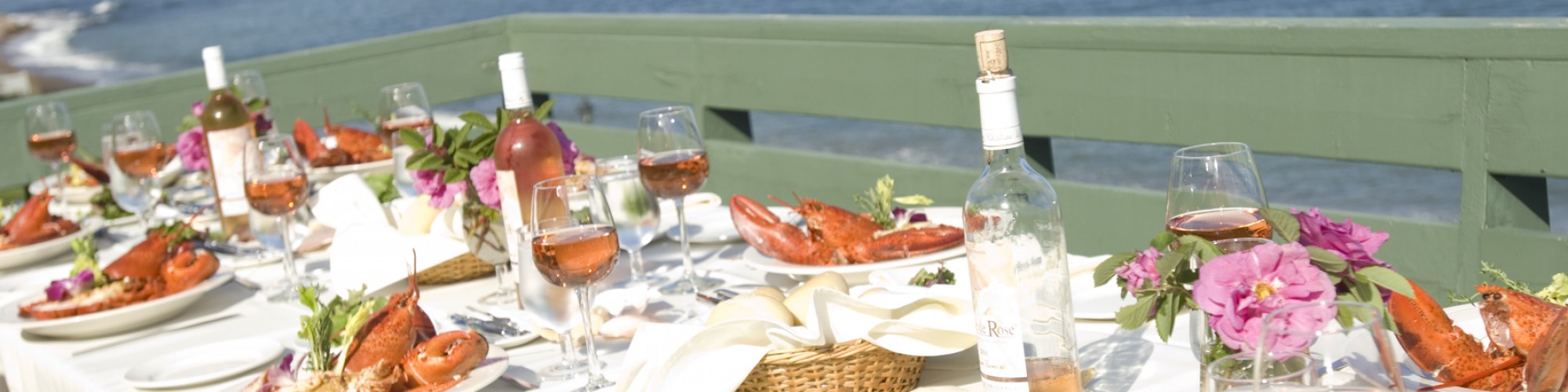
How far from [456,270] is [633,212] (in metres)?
0.34

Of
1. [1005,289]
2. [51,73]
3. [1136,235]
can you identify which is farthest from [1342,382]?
[51,73]

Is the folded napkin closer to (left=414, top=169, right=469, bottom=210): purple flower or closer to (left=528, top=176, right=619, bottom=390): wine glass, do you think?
(left=528, top=176, right=619, bottom=390): wine glass

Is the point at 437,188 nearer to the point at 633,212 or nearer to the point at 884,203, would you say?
the point at 633,212

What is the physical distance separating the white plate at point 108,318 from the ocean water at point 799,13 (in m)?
2.43

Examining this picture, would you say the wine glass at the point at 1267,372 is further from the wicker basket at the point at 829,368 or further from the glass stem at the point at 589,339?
the glass stem at the point at 589,339

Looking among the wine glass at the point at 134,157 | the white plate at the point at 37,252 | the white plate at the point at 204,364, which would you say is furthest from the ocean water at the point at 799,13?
the white plate at the point at 37,252

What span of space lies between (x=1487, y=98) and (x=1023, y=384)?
5.13 feet

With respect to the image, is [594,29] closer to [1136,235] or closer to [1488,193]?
[1136,235]

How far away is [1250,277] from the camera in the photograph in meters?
1.02

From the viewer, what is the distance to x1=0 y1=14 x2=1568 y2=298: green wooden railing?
7.70ft

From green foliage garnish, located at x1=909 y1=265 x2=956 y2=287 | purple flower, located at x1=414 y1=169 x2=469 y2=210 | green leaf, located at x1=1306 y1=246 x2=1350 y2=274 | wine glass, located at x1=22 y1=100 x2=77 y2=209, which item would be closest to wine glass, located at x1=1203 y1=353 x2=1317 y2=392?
green leaf, located at x1=1306 y1=246 x2=1350 y2=274

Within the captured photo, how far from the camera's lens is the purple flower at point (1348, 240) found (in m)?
1.07

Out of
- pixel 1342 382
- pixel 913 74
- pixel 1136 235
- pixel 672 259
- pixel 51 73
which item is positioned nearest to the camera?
pixel 1342 382

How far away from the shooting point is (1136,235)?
2.96 meters
